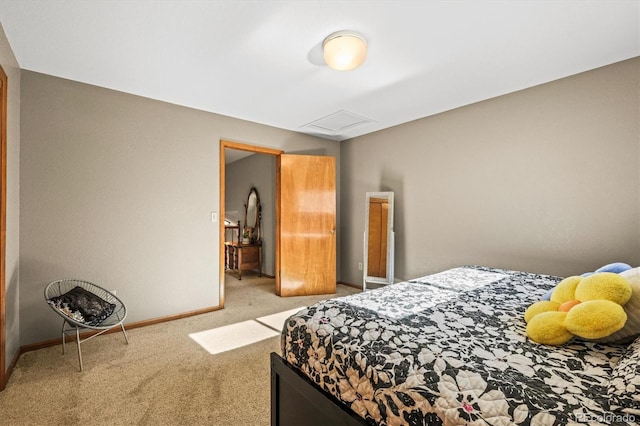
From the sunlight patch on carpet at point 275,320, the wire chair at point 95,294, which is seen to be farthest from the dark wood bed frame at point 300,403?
the wire chair at point 95,294

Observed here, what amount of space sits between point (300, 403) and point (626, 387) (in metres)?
1.08

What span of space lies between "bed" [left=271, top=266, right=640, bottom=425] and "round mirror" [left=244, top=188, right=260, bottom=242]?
14.1 ft

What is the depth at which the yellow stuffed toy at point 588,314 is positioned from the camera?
103 centimetres

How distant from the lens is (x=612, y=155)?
7.77ft

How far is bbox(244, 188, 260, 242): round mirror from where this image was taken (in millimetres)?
5629

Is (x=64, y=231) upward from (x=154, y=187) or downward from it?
downward

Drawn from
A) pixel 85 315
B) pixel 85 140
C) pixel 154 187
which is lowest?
pixel 85 315

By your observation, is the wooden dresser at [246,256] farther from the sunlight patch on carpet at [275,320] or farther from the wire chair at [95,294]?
the wire chair at [95,294]

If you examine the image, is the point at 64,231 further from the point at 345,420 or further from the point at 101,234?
the point at 345,420

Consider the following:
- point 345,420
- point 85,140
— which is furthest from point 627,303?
point 85,140

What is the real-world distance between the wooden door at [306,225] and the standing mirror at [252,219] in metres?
1.55

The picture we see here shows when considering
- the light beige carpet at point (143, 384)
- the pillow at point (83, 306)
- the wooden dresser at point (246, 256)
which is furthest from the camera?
the wooden dresser at point (246, 256)

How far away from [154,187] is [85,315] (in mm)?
1349

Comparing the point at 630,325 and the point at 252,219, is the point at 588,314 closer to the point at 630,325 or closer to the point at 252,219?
the point at 630,325
